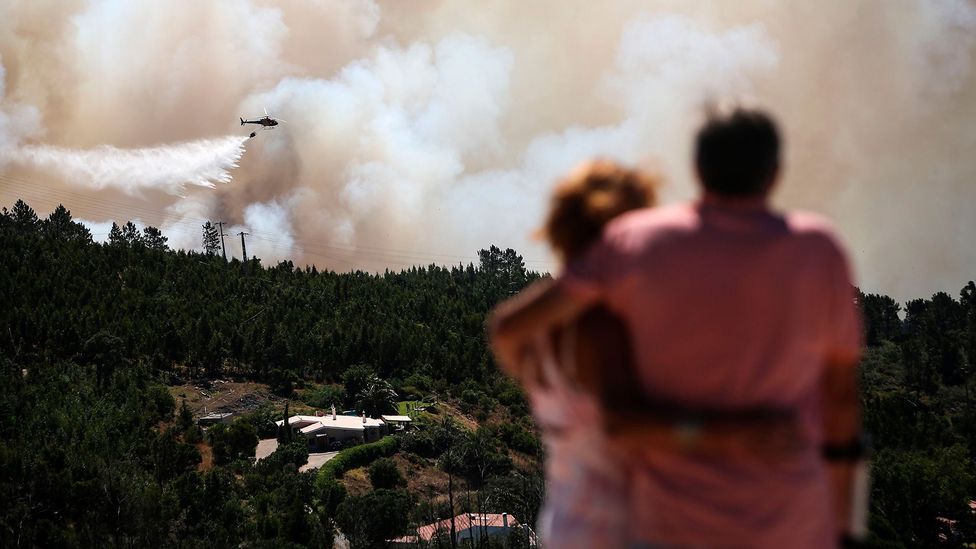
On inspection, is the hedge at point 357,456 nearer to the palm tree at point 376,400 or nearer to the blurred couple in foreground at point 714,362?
the palm tree at point 376,400

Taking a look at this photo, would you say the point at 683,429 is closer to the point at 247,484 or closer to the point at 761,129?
the point at 761,129

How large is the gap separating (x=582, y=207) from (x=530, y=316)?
1.59ft

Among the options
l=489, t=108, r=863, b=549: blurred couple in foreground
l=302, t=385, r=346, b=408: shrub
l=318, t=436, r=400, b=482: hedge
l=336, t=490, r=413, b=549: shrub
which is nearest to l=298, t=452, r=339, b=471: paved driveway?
l=318, t=436, r=400, b=482: hedge

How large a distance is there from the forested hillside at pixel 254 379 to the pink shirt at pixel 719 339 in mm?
54235

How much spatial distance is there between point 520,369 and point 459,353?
135642 millimetres

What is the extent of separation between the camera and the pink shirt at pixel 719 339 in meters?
2.94

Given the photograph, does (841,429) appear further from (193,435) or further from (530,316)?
(193,435)

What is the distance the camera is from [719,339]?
2969 mm

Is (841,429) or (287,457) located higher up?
(841,429)

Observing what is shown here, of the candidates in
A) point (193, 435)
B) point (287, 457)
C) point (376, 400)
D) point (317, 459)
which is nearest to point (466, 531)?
point (287, 457)

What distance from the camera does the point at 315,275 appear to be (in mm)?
177750

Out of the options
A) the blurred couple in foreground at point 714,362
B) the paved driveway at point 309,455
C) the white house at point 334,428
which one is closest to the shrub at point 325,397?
the white house at point 334,428

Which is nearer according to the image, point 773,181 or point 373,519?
point 773,181

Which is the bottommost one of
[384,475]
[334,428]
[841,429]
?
[384,475]
